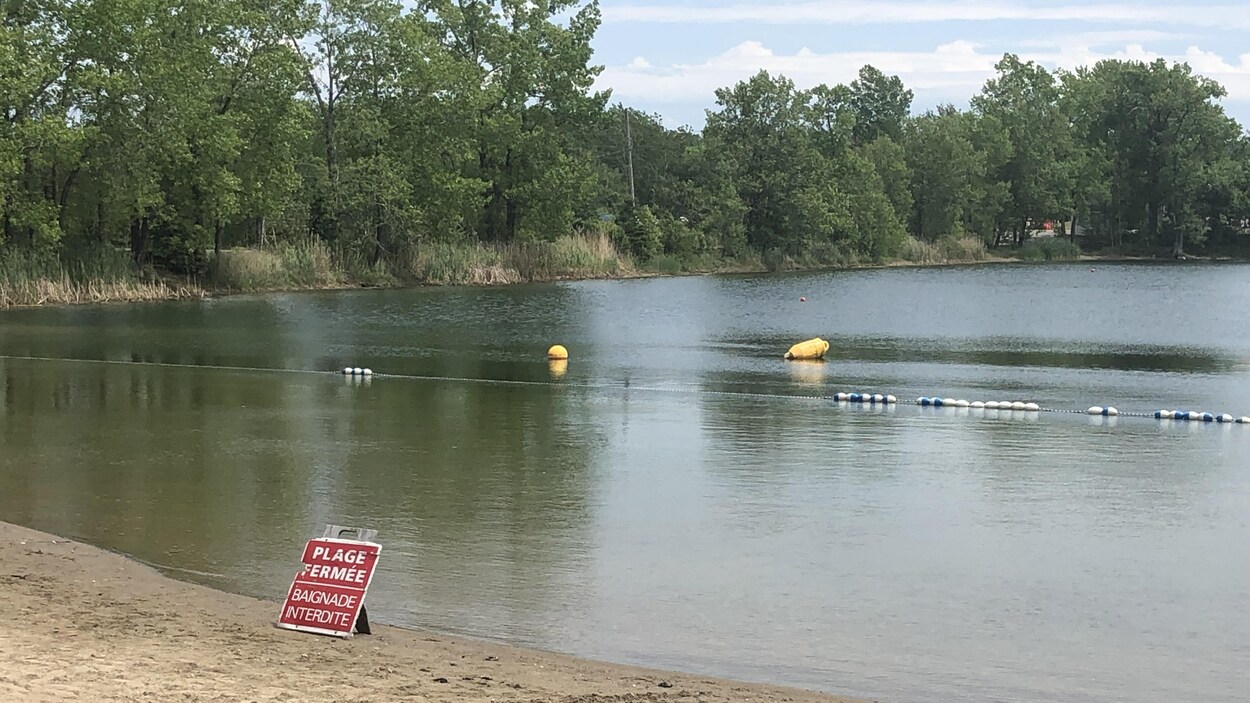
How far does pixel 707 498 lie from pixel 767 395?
9717 millimetres

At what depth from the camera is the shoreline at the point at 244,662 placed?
6.91m

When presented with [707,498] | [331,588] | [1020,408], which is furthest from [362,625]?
[1020,408]

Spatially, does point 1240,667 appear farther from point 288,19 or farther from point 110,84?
point 288,19

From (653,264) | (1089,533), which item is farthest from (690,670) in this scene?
(653,264)

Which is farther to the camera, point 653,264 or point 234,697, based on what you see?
point 653,264

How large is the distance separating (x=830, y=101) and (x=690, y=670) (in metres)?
103

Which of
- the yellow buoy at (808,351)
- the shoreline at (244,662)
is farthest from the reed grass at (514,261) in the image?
the shoreline at (244,662)

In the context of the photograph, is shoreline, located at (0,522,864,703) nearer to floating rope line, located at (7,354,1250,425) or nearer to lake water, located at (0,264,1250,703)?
lake water, located at (0,264,1250,703)

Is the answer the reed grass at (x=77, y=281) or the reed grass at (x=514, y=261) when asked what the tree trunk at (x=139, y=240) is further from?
the reed grass at (x=514, y=261)

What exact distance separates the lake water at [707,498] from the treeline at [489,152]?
17.6 m

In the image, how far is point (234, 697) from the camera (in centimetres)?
675

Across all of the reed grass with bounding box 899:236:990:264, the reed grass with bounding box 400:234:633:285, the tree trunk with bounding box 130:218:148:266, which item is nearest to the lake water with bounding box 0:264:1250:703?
the tree trunk with bounding box 130:218:148:266

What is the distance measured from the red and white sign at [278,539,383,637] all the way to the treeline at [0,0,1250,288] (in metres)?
35.6

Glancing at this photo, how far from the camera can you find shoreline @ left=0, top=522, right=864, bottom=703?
22.7ft
